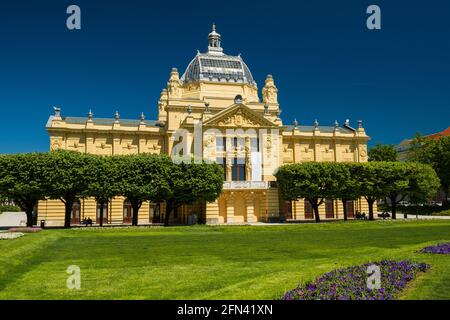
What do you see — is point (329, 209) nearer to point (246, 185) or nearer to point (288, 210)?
point (288, 210)

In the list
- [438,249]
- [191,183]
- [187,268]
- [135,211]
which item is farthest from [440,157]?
[187,268]

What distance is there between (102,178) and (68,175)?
14.0 ft

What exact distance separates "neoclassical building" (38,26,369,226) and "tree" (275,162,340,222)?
5.09 m

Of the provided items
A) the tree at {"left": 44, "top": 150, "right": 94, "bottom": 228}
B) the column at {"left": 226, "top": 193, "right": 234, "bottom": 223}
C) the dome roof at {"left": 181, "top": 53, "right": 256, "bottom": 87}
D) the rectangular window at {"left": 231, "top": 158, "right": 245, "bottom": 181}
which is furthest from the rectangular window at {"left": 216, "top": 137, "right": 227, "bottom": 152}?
the tree at {"left": 44, "top": 150, "right": 94, "bottom": 228}

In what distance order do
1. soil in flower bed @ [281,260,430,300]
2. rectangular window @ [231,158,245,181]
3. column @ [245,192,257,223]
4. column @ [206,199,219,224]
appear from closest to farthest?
soil in flower bed @ [281,260,430,300], column @ [206,199,219,224], column @ [245,192,257,223], rectangular window @ [231,158,245,181]

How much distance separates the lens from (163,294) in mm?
15031

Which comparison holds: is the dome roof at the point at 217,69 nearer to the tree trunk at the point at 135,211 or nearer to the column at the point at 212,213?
the column at the point at 212,213

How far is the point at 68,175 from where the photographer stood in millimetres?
54750

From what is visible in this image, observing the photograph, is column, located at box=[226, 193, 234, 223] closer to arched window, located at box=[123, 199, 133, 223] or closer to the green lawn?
arched window, located at box=[123, 199, 133, 223]

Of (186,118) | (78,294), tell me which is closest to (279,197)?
(186,118)

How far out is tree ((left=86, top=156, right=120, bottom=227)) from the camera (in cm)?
5609

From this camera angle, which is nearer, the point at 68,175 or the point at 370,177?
the point at 68,175
